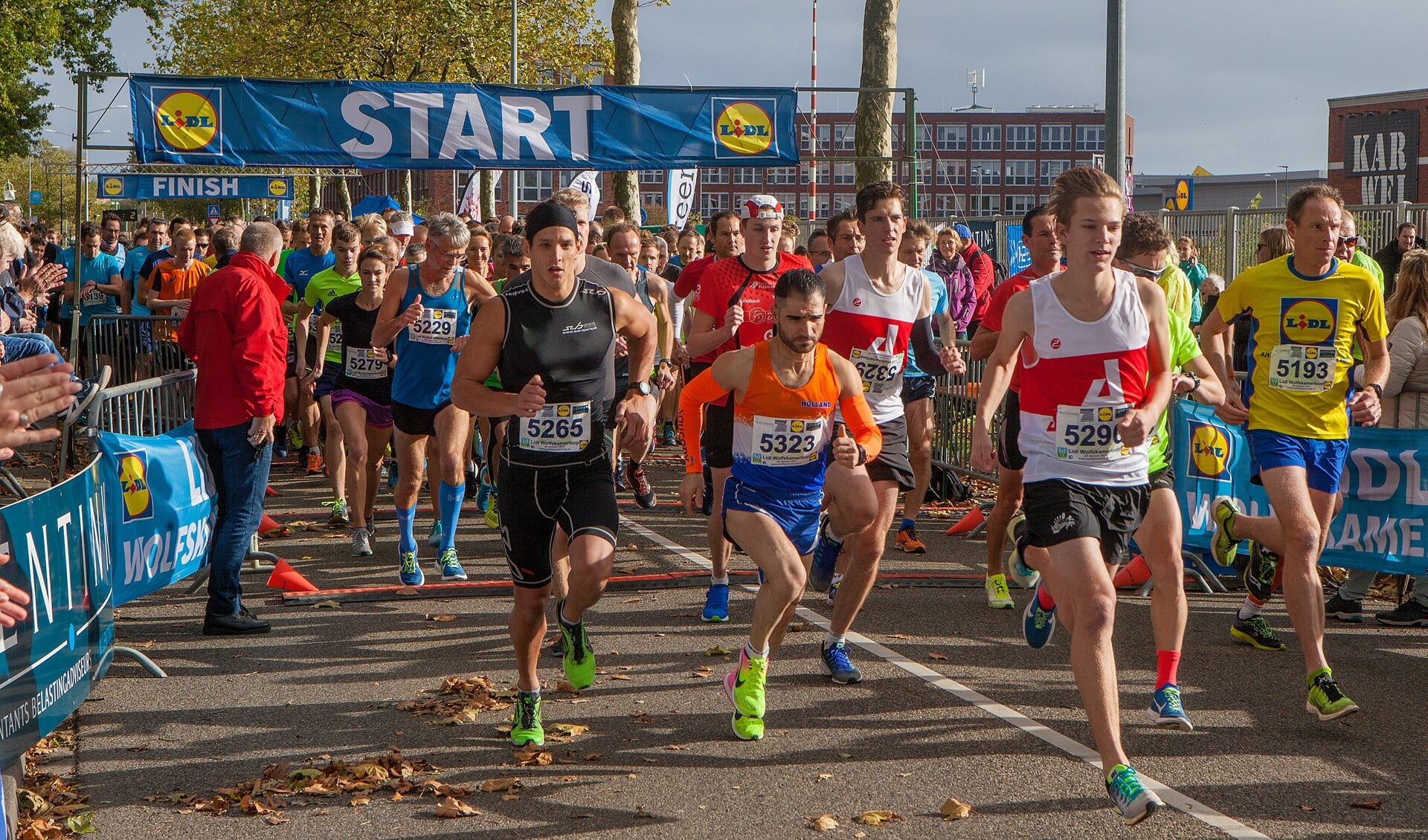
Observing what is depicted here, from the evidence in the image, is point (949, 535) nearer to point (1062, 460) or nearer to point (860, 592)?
point (860, 592)

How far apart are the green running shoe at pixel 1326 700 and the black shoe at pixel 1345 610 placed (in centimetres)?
233

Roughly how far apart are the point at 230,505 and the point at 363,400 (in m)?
2.22

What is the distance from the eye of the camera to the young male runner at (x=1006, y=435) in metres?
8.04

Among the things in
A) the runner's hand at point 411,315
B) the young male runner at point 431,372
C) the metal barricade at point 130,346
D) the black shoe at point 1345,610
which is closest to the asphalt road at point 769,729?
the black shoe at point 1345,610

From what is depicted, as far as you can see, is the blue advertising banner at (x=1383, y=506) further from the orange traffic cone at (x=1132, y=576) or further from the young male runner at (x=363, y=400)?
the young male runner at (x=363, y=400)

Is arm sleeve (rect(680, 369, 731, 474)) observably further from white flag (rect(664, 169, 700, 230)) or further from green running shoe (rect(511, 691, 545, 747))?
white flag (rect(664, 169, 700, 230))

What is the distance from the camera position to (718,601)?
26.0 ft

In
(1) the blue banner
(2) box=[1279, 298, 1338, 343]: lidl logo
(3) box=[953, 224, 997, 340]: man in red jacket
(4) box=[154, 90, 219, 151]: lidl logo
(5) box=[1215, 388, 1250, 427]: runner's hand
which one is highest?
(4) box=[154, 90, 219, 151]: lidl logo

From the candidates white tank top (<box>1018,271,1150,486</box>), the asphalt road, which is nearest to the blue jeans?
the asphalt road

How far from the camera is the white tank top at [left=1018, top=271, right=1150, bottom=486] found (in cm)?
519

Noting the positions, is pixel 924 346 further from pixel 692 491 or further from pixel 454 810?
pixel 454 810

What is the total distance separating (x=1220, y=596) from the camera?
345 inches

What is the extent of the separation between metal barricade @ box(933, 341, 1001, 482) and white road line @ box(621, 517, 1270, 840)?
15.2 ft

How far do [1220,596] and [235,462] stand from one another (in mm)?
5655
